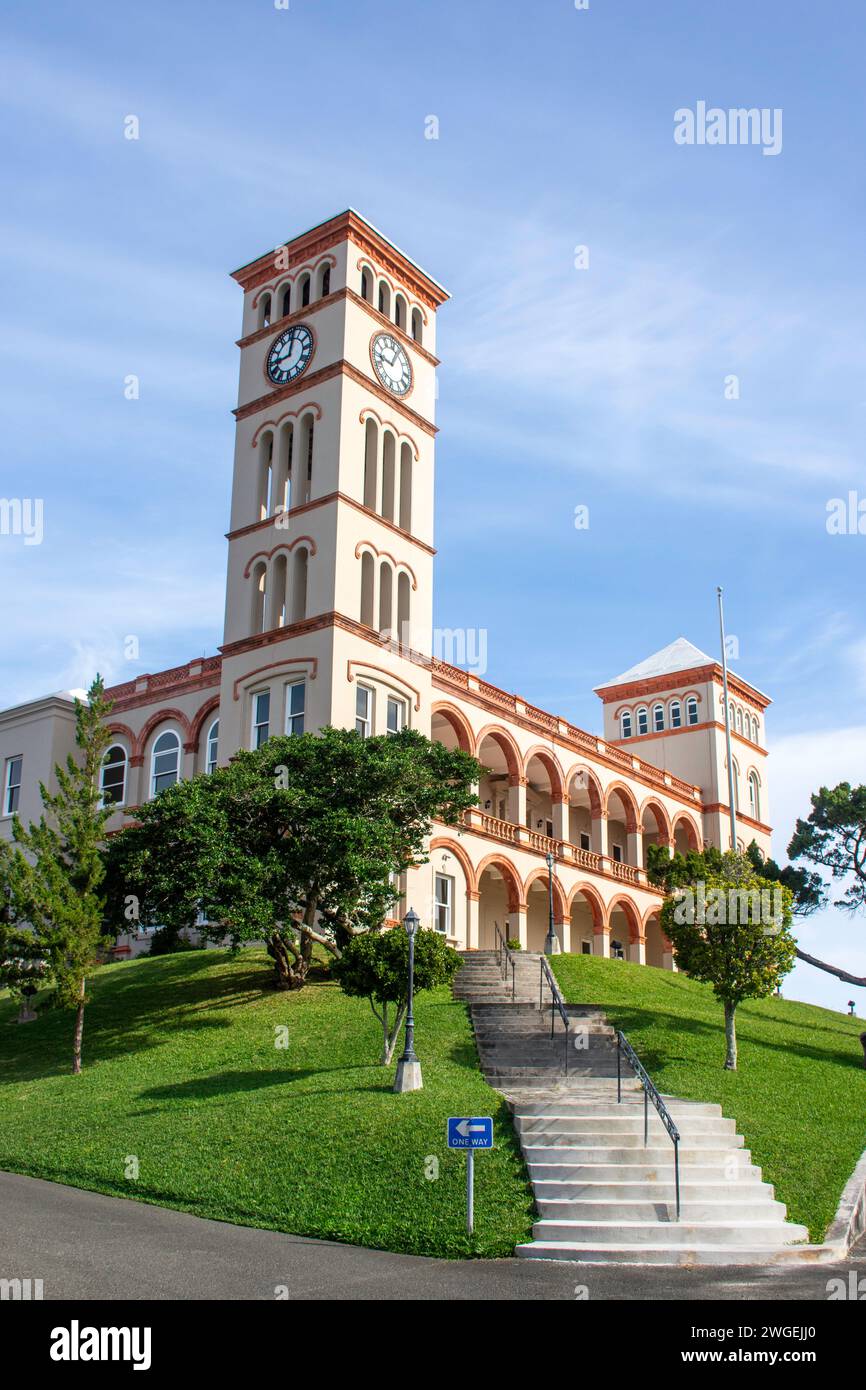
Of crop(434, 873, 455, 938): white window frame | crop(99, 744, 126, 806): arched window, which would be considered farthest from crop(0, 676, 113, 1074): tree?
crop(99, 744, 126, 806): arched window

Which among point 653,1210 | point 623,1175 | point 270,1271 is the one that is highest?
point 623,1175

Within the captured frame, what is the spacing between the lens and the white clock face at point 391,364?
3975cm

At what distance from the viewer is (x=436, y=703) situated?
3884cm

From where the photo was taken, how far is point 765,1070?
77.8ft

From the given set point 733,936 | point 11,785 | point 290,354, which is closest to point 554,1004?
point 733,936

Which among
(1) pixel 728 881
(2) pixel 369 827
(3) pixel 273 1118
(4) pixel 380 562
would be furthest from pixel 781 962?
Result: (4) pixel 380 562

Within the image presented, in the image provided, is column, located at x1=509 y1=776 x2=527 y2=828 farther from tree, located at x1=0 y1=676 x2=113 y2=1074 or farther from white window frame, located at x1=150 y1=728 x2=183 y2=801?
tree, located at x1=0 y1=676 x2=113 y2=1074

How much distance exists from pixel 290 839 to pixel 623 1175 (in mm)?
12321

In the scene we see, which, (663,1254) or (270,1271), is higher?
(270,1271)

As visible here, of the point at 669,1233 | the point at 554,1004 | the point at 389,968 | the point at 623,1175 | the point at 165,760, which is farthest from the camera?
the point at 165,760

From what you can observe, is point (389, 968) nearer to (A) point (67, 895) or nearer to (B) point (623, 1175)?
(B) point (623, 1175)

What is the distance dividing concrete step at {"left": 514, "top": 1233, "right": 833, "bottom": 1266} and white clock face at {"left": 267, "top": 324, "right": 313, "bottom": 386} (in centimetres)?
3028

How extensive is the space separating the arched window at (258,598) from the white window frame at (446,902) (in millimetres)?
9297

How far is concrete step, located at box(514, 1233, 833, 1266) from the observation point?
14.4m
